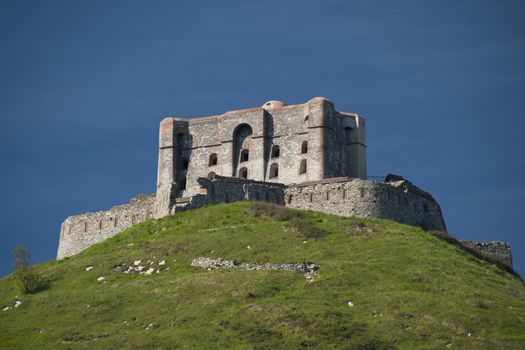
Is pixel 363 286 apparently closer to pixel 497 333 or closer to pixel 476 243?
pixel 497 333

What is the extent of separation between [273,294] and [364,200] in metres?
22.3

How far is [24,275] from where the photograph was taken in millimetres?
78000

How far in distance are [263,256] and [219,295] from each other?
8107 mm

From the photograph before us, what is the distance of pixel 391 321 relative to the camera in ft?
207

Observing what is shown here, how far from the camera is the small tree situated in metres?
77.2

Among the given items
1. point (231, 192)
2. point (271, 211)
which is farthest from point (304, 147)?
point (271, 211)

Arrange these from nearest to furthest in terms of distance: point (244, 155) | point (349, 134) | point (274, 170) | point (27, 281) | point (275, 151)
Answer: point (27, 281) → point (274, 170) → point (275, 151) → point (349, 134) → point (244, 155)

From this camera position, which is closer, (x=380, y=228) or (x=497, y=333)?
(x=497, y=333)

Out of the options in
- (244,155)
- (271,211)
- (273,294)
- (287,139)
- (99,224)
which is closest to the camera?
(273,294)

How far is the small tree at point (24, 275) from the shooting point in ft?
253

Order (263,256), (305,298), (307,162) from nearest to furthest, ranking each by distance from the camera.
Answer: (305,298), (263,256), (307,162)

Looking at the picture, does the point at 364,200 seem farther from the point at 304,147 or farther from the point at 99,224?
the point at 99,224

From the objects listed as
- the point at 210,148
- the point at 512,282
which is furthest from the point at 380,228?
the point at 210,148

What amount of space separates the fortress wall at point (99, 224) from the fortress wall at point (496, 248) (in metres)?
25.9
